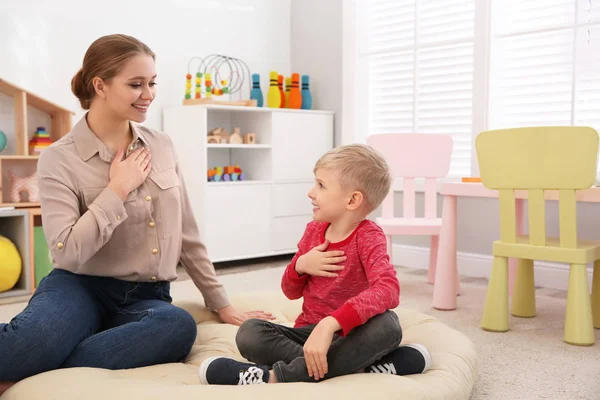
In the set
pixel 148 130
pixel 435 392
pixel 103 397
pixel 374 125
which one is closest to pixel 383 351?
pixel 435 392

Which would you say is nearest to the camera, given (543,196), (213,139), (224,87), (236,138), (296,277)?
(296,277)

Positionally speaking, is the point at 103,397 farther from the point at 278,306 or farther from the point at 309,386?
the point at 278,306

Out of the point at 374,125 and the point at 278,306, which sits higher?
the point at 374,125

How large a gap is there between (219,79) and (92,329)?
9.69 ft

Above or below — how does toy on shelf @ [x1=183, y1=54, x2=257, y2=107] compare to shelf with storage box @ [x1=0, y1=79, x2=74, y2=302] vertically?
above

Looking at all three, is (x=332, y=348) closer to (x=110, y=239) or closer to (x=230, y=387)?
(x=230, y=387)

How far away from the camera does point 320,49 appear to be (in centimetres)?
470

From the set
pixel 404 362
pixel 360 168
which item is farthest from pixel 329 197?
pixel 404 362

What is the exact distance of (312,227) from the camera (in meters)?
1.77

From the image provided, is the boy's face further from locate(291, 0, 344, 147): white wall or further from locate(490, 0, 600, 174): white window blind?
locate(291, 0, 344, 147): white wall

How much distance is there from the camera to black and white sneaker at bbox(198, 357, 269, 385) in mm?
1567

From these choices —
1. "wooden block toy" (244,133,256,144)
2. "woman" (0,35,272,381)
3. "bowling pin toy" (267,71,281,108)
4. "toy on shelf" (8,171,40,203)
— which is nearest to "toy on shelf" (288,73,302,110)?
"bowling pin toy" (267,71,281,108)

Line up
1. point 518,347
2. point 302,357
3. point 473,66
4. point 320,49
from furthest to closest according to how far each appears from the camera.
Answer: point 320,49 < point 473,66 < point 518,347 < point 302,357

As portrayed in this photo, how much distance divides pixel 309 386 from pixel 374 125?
10.3ft
